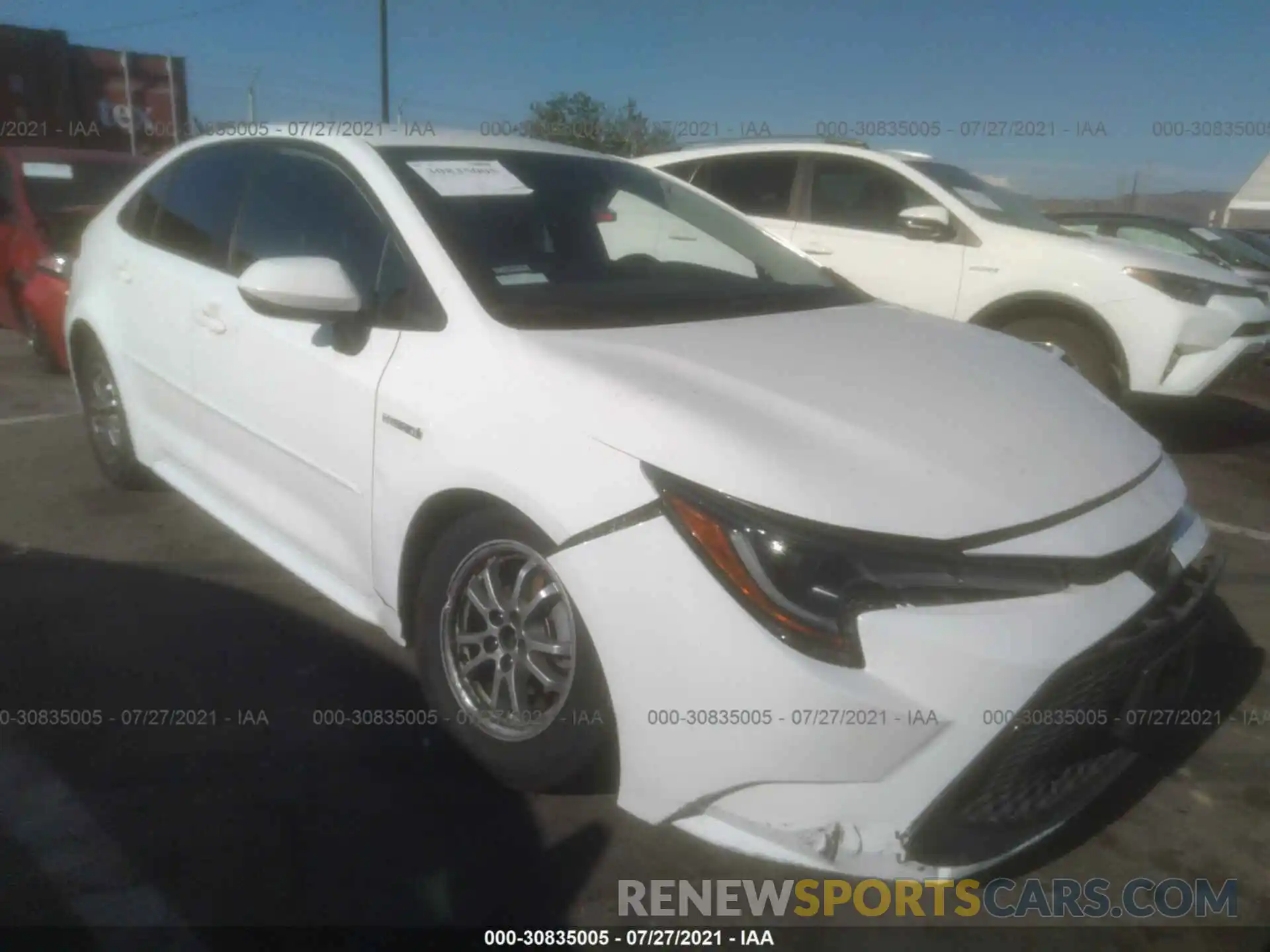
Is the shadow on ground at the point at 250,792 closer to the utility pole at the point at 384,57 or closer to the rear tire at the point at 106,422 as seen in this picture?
the rear tire at the point at 106,422

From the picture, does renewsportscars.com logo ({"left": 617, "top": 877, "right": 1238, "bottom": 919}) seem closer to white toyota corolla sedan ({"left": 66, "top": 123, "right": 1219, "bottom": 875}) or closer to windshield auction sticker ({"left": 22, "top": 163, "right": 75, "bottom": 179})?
white toyota corolla sedan ({"left": 66, "top": 123, "right": 1219, "bottom": 875})

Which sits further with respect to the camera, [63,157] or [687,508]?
[63,157]

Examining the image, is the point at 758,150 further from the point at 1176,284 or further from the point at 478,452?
the point at 478,452

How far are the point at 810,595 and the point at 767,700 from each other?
0.69 ft

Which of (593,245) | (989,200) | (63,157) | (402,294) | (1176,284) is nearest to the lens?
(402,294)

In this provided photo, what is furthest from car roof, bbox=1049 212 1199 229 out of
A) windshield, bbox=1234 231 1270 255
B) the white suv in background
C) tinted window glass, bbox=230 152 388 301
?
tinted window glass, bbox=230 152 388 301

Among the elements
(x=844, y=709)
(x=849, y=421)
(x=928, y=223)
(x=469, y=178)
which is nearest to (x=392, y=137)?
(x=469, y=178)

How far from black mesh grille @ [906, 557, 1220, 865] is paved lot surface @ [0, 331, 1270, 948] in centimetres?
31

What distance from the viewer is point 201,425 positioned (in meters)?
3.42

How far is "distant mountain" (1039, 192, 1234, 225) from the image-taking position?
2020 inches

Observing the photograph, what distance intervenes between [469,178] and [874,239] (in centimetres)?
393

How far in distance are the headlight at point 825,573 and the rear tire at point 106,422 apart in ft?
10.3

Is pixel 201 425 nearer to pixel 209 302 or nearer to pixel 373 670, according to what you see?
pixel 209 302

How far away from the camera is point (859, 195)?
Result: 21.3 feet
